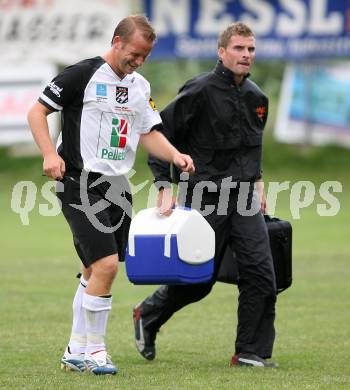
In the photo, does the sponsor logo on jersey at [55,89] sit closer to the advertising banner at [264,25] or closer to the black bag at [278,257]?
the black bag at [278,257]

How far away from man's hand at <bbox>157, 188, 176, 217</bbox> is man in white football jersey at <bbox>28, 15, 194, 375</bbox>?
243mm

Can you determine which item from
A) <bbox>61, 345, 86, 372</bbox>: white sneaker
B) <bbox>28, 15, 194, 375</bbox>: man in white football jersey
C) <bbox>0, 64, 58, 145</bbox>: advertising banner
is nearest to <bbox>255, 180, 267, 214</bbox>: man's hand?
<bbox>28, 15, 194, 375</bbox>: man in white football jersey

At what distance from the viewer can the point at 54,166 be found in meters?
6.66

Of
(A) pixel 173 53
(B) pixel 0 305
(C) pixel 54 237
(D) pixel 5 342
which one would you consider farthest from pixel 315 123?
(D) pixel 5 342

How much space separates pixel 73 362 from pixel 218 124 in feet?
6.42

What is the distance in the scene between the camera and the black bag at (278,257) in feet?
26.2

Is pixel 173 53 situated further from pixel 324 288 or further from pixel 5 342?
pixel 5 342

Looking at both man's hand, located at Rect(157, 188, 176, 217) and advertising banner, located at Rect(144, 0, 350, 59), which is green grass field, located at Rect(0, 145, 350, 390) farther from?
advertising banner, located at Rect(144, 0, 350, 59)

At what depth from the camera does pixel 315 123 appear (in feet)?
94.3

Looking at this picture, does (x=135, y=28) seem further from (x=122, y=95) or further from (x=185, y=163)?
(x=185, y=163)

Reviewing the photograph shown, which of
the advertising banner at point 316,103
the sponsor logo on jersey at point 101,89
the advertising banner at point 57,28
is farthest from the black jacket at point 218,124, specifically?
the advertising banner at point 316,103

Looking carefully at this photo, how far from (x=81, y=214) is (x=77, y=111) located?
65 centimetres

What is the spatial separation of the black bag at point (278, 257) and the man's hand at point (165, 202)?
0.80 m

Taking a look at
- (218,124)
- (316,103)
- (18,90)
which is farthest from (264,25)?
(218,124)
